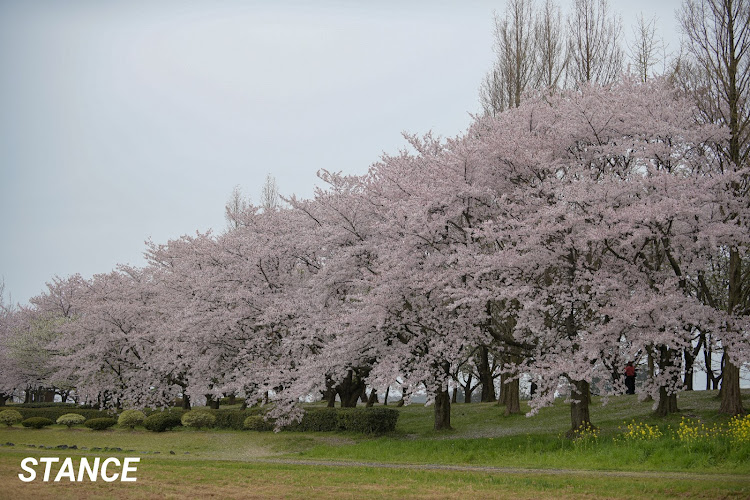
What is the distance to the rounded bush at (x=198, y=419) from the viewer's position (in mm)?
30578

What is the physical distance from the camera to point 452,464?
17594mm

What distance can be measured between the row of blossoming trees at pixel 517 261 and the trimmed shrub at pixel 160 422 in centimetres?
369

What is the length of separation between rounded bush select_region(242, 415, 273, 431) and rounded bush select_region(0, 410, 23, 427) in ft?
45.0

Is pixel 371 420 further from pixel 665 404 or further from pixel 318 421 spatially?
pixel 665 404

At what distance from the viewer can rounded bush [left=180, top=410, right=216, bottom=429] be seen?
30.6 m

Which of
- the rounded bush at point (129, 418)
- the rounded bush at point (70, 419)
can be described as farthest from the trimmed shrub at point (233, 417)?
the rounded bush at point (70, 419)

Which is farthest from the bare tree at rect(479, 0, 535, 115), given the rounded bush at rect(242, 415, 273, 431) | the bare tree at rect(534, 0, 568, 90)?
the rounded bush at rect(242, 415, 273, 431)

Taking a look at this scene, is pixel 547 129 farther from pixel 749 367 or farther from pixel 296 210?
pixel 296 210

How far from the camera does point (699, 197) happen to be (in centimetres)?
1797

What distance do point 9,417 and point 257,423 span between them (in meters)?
14.5

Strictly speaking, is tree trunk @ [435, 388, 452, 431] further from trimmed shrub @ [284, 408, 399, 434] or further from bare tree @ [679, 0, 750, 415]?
bare tree @ [679, 0, 750, 415]

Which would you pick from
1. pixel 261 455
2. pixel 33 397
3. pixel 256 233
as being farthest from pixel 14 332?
pixel 261 455

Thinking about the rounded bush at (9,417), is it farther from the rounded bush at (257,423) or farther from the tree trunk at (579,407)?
the tree trunk at (579,407)

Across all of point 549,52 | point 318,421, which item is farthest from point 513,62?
point 318,421
